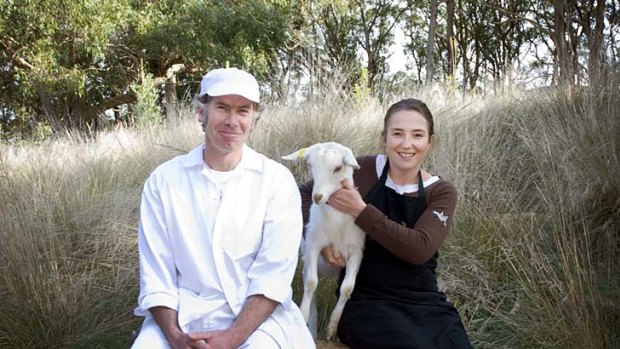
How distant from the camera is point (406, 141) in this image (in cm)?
289

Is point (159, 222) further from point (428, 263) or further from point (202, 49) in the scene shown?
point (202, 49)

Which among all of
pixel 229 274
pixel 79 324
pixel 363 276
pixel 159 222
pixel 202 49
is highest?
pixel 202 49

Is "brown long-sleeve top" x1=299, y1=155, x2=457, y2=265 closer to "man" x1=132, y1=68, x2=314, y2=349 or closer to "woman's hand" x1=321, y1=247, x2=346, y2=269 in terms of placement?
"woman's hand" x1=321, y1=247, x2=346, y2=269

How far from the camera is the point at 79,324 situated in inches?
149

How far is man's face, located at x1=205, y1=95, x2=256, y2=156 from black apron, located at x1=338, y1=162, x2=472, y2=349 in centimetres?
83

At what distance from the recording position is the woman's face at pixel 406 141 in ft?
9.49

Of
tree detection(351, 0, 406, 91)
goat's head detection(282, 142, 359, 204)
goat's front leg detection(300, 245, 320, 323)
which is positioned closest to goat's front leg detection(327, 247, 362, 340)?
goat's front leg detection(300, 245, 320, 323)

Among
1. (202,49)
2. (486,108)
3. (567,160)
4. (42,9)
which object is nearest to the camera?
(567,160)

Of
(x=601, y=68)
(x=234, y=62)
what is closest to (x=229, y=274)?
(x=601, y=68)

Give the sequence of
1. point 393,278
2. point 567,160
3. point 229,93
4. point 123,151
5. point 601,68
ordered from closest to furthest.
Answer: point 229,93
point 393,278
point 567,160
point 601,68
point 123,151

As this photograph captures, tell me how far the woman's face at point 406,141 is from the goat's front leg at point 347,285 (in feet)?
1.53

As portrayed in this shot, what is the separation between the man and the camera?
7.77 feet

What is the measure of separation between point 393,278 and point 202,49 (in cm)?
1397

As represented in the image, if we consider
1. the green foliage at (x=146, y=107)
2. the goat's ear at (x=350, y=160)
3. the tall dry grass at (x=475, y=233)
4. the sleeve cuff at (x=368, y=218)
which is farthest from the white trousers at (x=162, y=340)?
the green foliage at (x=146, y=107)
